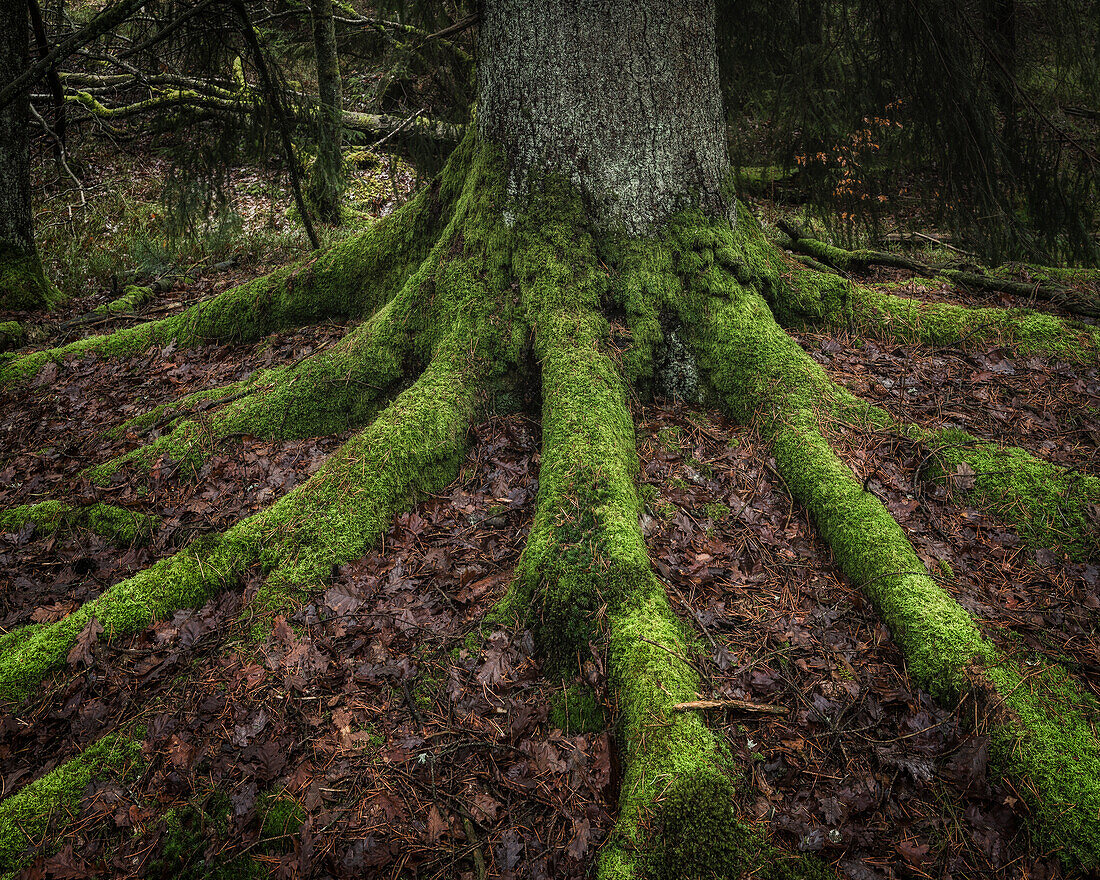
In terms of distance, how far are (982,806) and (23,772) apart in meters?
3.89

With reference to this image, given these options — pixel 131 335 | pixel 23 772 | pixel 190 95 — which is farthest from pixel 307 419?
pixel 190 95

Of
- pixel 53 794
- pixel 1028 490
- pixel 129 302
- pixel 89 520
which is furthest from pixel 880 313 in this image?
pixel 129 302

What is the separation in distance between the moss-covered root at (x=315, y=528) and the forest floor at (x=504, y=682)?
10cm

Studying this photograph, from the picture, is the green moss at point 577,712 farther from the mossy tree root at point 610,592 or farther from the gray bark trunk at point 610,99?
the gray bark trunk at point 610,99

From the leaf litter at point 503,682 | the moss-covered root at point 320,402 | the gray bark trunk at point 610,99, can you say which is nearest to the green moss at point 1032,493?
the leaf litter at point 503,682

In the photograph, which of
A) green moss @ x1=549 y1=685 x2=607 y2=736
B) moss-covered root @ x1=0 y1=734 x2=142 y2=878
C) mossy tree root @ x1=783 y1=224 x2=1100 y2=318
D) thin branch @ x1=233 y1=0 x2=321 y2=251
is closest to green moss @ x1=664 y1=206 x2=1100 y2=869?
green moss @ x1=549 y1=685 x2=607 y2=736

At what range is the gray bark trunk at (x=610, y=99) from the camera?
3.55 metres

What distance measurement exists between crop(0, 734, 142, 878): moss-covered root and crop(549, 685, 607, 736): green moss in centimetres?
174

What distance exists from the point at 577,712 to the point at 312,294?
14.4 feet

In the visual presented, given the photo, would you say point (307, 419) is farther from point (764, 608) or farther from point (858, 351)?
point (858, 351)

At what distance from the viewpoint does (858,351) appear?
4.31 meters

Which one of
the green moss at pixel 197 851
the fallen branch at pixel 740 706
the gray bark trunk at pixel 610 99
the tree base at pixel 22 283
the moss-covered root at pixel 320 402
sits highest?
the gray bark trunk at pixel 610 99

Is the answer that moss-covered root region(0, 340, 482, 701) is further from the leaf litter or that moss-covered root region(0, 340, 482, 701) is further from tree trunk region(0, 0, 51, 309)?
tree trunk region(0, 0, 51, 309)

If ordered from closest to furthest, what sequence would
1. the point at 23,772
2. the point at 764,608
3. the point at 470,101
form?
the point at 23,772, the point at 764,608, the point at 470,101
